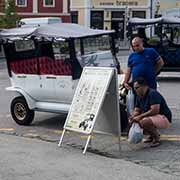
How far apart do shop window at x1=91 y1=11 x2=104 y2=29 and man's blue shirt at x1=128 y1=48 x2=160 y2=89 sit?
181 feet

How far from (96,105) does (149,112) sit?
2.87 ft

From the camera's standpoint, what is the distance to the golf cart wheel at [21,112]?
468 inches

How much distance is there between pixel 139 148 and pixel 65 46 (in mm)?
2818

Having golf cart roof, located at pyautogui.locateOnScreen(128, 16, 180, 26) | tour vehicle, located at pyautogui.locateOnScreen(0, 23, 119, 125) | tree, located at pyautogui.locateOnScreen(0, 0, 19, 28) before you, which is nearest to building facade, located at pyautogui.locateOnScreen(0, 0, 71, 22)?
tree, located at pyautogui.locateOnScreen(0, 0, 19, 28)

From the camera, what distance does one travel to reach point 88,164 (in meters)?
8.51

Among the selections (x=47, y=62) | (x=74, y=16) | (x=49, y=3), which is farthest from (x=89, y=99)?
(x=74, y=16)

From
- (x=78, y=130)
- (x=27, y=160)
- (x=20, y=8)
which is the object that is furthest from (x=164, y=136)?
(x=20, y=8)

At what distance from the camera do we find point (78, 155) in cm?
912

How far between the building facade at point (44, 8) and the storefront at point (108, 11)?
3908 millimetres

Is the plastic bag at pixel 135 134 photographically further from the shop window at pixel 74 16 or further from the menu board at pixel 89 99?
the shop window at pixel 74 16

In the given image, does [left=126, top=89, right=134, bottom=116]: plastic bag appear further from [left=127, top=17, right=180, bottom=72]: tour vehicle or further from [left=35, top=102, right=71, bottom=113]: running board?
[left=127, top=17, right=180, bottom=72]: tour vehicle

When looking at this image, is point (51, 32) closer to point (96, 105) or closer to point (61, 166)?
point (96, 105)

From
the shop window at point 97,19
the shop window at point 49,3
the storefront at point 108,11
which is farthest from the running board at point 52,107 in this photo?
the shop window at point 97,19

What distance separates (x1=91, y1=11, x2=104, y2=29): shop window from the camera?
216 ft
